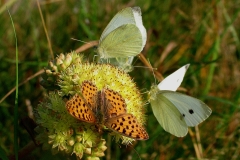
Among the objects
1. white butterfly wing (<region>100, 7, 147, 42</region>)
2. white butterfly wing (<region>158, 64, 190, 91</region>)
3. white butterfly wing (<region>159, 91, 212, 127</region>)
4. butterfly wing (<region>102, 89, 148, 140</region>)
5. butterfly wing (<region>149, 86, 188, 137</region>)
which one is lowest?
butterfly wing (<region>149, 86, 188, 137</region>)

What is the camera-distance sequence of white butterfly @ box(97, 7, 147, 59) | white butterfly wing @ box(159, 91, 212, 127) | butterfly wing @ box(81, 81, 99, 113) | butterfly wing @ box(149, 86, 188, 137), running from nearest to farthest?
butterfly wing @ box(81, 81, 99, 113) < white butterfly wing @ box(159, 91, 212, 127) < butterfly wing @ box(149, 86, 188, 137) < white butterfly @ box(97, 7, 147, 59)

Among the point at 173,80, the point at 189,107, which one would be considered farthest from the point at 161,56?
the point at 189,107

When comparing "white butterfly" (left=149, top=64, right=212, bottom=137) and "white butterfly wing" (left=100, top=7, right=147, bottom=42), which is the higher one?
"white butterfly wing" (left=100, top=7, right=147, bottom=42)

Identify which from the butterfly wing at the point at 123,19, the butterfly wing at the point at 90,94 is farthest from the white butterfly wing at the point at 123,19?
the butterfly wing at the point at 90,94

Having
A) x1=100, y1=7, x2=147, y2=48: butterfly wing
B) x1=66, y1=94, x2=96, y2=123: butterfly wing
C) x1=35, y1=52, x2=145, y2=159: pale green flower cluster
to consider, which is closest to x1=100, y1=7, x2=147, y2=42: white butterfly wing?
x1=100, y1=7, x2=147, y2=48: butterfly wing

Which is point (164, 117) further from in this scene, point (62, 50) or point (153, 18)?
point (153, 18)

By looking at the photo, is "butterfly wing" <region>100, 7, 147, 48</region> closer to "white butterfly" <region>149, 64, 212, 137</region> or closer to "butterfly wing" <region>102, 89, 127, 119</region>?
"white butterfly" <region>149, 64, 212, 137</region>

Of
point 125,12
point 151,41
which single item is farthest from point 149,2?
point 125,12
